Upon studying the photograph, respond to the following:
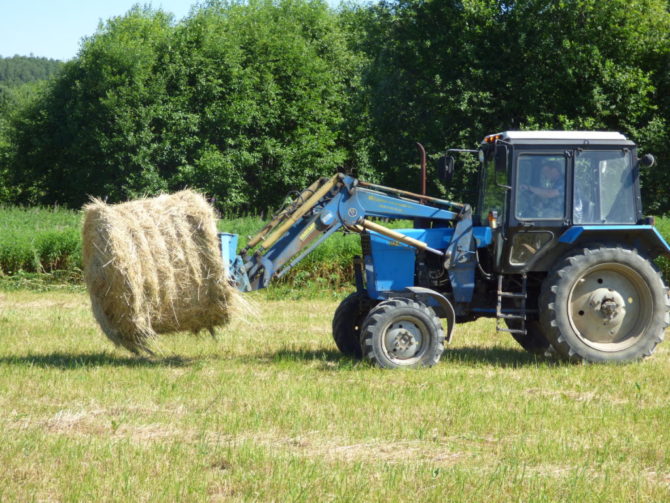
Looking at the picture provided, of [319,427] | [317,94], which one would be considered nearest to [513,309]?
[319,427]

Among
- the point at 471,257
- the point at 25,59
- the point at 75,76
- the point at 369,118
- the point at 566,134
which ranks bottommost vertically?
the point at 471,257

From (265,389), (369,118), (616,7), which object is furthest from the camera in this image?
(369,118)

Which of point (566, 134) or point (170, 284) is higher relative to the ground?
point (566, 134)

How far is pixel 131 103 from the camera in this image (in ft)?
126

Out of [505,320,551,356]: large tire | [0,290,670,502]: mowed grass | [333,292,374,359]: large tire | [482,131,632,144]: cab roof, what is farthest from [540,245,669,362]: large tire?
[333,292,374,359]: large tire

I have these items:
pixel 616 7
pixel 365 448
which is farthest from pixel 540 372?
pixel 616 7

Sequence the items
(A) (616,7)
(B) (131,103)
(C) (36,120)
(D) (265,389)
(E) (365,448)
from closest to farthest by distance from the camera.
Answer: (E) (365,448) → (D) (265,389) → (A) (616,7) → (B) (131,103) → (C) (36,120)

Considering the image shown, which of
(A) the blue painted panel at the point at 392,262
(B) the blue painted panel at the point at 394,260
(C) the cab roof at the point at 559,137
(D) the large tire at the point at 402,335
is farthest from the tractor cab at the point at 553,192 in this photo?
(D) the large tire at the point at 402,335

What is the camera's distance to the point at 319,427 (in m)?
6.87

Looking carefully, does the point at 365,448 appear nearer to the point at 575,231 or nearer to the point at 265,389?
the point at 265,389

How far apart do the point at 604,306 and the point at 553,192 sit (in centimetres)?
134

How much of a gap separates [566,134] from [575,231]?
3.42 ft

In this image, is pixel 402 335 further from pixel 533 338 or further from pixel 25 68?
pixel 25 68

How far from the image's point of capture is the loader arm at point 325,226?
31.5 feet
